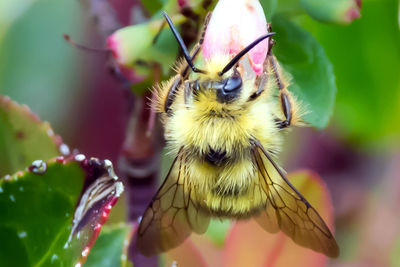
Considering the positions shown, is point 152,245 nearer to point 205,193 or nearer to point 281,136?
point 205,193

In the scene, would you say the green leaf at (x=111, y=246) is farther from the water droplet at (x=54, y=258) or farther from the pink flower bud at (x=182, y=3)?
the pink flower bud at (x=182, y=3)

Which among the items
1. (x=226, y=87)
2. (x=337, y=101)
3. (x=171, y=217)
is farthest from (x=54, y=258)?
(x=337, y=101)

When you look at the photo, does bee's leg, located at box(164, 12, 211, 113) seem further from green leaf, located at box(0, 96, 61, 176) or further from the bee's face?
green leaf, located at box(0, 96, 61, 176)

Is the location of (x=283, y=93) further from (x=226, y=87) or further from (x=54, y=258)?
(x=54, y=258)

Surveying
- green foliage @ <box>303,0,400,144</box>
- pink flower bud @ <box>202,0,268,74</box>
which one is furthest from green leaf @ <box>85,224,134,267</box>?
green foliage @ <box>303,0,400,144</box>

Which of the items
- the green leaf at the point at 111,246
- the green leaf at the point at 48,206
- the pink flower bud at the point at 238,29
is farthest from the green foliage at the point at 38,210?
the pink flower bud at the point at 238,29

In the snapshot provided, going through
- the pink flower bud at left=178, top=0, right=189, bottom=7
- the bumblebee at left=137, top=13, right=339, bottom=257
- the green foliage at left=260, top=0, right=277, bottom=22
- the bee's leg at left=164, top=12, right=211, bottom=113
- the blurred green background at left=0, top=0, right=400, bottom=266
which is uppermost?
the pink flower bud at left=178, top=0, right=189, bottom=7

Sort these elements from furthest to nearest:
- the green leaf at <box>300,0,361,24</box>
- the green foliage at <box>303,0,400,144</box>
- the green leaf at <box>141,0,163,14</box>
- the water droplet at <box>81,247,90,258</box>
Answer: the green foliage at <box>303,0,400,144</box> < the green leaf at <box>141,0,163,14</box> < the green leaf at <box>300,0,361,24</box> < the water droplet at <box>81,247,90,258</box>

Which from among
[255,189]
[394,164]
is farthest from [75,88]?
[255,189]
